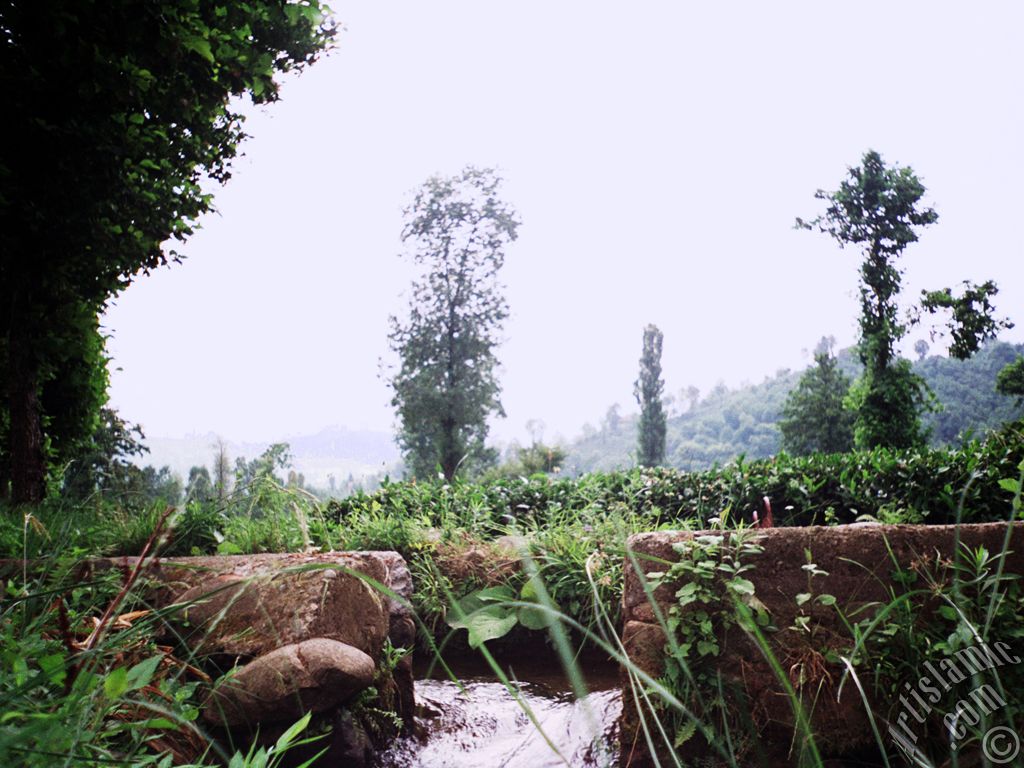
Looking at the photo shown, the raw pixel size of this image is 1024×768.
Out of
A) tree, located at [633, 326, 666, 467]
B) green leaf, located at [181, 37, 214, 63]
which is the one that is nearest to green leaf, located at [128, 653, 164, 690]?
green leaf, located at [181, 37, 214, 63]

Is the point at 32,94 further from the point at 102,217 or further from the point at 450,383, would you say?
the point at 450,383

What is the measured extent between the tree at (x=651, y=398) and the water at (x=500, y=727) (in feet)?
109

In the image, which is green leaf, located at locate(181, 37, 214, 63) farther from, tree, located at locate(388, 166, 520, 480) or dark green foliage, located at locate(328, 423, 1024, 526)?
tree, located at locate(388, 166, 520, 480)

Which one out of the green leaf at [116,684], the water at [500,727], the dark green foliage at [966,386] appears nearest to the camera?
the green leaf at [116,684]

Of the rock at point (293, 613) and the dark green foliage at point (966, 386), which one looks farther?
the dark green foliage at point (966, 386)

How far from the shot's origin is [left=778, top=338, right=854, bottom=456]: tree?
29.8 m

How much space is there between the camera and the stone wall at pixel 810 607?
260 cm

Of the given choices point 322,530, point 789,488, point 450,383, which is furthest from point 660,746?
point 450,383

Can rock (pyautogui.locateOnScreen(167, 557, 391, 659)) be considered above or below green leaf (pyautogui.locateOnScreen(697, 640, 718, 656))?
above

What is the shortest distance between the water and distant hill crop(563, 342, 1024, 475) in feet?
13.6

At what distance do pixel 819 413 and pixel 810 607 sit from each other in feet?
99.3

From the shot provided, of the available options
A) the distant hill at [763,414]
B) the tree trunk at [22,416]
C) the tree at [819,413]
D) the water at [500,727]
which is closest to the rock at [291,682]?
the water at [500,727]

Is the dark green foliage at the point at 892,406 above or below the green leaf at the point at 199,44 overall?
below

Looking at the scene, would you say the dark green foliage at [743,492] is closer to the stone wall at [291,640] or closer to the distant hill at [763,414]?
the distant hill at [763,414]
